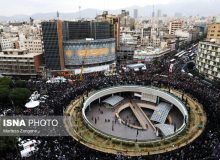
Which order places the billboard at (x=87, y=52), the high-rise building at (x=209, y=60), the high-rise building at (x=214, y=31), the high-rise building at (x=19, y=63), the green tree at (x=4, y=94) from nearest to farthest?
the green tree at (x=4, y=94)
the high-rise building at (x=209, y=60)
the high-rise building at (x=19, y=63)
the billboard at (x=87, y=52)
the high-rise building at (x=214, y=31)

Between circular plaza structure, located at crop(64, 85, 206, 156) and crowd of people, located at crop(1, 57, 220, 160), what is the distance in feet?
A: 5.81

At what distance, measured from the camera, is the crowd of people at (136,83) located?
98.1 ft

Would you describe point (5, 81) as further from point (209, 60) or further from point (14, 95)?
point (209, 60)

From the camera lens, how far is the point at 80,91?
176ft

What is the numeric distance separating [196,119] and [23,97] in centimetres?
3675

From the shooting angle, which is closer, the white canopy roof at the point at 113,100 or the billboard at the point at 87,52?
the white canopy roof at the point at 113,100

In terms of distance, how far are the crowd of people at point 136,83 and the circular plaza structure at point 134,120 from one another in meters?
1.77

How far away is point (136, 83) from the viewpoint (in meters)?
59.8

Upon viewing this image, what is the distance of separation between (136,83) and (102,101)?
11388mm

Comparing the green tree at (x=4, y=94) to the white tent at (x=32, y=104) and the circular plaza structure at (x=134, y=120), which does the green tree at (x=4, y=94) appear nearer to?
the white tent at (x=32, y=104)

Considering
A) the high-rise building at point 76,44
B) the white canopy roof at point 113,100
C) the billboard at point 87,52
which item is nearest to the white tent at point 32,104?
the white canopy roof at point 113,100

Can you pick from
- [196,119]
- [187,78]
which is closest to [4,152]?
[196,119]

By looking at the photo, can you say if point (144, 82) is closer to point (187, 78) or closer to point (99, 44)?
point (187, 78)

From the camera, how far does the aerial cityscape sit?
32031 mm
